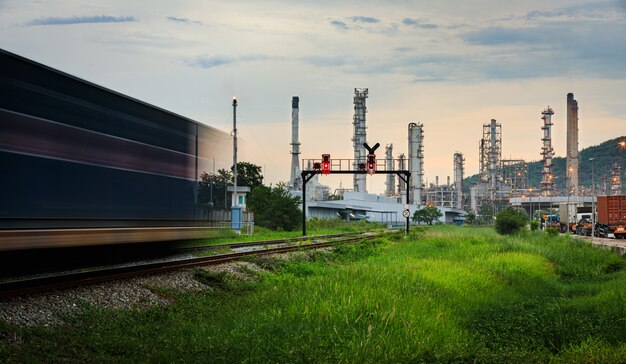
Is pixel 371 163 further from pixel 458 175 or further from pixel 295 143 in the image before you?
pixel 458 175

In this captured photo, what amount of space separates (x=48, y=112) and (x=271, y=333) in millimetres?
4973

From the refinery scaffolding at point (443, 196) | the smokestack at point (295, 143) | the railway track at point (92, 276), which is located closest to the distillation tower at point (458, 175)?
the refinery scaffolding at point (443, 196)

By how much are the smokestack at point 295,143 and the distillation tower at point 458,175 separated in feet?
168

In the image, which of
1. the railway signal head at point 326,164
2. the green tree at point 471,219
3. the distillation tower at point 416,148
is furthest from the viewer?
the green tree at point 471,219

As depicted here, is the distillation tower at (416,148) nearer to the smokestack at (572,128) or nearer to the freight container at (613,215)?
the smokestack at (572,128)

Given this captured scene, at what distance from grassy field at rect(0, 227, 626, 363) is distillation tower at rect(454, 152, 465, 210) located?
114035mm

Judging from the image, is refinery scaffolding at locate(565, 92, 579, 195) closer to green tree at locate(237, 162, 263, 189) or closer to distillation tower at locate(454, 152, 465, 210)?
distillation tower at locate(454, 152, 465, 210)

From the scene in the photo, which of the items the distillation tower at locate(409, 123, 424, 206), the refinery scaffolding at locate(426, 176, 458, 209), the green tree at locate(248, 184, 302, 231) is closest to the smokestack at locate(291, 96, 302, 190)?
the distillation tower at locate(409, 123, 424, 206)

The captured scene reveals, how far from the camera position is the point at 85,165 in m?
12.0

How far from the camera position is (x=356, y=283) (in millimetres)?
14906

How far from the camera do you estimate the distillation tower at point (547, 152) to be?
4692 inches

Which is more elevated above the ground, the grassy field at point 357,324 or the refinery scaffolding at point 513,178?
the refinery scaffolding at point 513,178

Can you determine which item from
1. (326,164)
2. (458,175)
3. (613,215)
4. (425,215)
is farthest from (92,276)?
(458,175)

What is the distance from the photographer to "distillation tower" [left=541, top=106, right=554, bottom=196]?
11919cm
